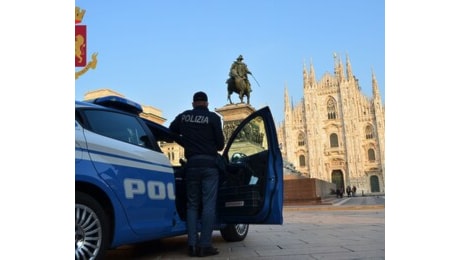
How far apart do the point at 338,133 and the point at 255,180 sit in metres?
48.6

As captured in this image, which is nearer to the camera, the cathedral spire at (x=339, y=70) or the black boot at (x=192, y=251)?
the black boot at (x=192, y=251)

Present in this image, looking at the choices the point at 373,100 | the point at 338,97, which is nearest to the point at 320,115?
the point at 338,97

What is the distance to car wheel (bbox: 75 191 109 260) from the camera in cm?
235

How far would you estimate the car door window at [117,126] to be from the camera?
8.96ft

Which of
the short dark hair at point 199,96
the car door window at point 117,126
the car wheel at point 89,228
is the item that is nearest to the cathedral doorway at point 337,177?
the short dark hair at point 199,96

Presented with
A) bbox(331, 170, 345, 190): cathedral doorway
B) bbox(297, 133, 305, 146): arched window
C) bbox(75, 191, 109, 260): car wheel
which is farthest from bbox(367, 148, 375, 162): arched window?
bbox(75, 191, 109, 260): car wheel

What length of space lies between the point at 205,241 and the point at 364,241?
182cm

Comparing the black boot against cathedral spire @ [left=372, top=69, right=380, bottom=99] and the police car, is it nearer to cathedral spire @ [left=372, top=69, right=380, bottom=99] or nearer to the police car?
the police car

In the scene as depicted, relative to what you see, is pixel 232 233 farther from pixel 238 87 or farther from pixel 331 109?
pixel 331 109

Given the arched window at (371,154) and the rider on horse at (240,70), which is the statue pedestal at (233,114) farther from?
the arched window at (371,154)

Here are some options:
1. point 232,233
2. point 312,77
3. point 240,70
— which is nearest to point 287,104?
point 312,77

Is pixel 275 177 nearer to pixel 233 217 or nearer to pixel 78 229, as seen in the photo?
pixel 233 217

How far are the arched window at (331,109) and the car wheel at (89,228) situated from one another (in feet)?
165

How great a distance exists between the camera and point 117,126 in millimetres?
2965
